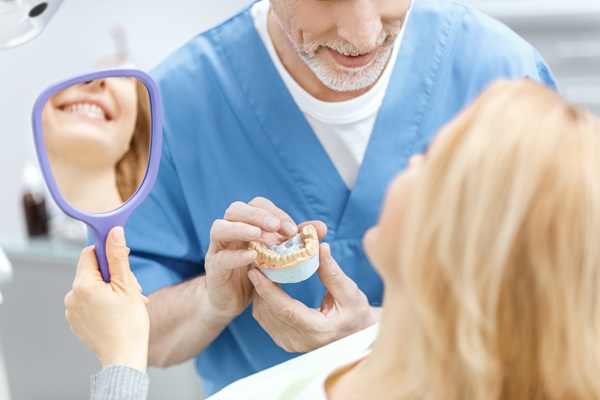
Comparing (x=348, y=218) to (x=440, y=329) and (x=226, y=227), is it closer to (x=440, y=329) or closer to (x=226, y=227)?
(x=226, y=227)

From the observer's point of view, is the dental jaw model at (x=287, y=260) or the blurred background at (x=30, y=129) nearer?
the dental jaw model at (x=287, y=260)

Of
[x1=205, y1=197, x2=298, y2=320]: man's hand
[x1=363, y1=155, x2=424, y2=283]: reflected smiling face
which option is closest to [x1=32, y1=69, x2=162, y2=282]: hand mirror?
[x1=205, y1=197, x2=298, y2=320]: man's hand

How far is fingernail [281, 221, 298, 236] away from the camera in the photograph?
1.10 metres

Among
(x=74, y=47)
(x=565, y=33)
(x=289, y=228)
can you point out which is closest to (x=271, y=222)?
(x=289, y=228)

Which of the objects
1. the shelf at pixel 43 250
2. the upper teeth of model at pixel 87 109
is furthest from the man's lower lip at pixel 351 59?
the shelf at pixel 43 250

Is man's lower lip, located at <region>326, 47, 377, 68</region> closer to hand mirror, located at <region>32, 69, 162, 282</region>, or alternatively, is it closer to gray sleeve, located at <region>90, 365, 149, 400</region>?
hand mirror, located at <region>32, 69, 162, 282</region>

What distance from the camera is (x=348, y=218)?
3.99 ft

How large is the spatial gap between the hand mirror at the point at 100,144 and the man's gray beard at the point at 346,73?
0.88 ft

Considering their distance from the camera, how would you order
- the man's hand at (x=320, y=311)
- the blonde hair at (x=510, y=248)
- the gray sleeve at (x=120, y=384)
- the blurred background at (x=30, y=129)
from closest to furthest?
the blonde hair at (x=510, y=248), the gray sleeve at (x=120, y=384), the man's hand at (x=320, y=311), the blurred background at (x=30, y=129)

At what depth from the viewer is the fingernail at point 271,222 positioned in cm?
106

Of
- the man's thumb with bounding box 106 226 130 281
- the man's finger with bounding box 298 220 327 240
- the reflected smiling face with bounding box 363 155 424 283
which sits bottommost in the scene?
the man's finger with bounding box 298 220 327 240

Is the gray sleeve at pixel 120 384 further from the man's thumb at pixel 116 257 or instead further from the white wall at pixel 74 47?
the white wall at pixel 74 47

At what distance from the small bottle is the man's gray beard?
1.23 meters

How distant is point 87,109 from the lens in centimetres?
105
